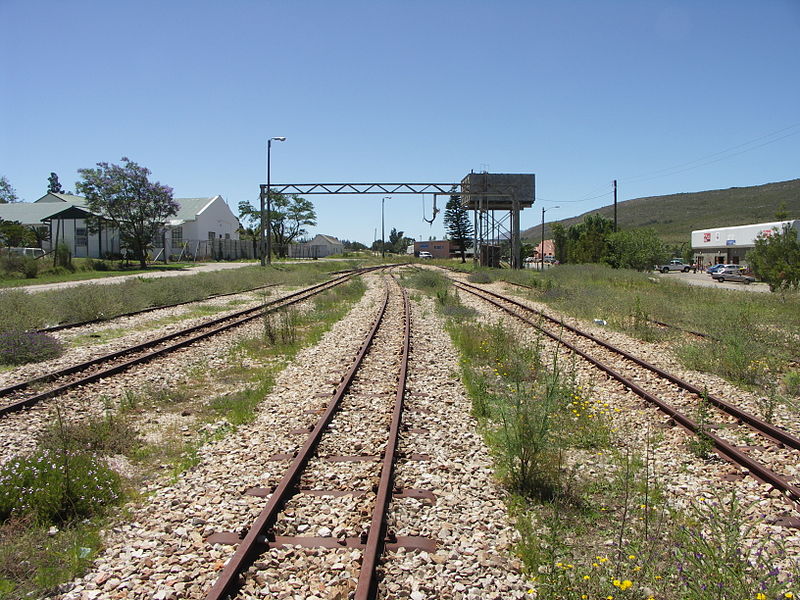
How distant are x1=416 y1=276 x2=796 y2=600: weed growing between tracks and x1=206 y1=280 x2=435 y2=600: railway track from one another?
0.92 m

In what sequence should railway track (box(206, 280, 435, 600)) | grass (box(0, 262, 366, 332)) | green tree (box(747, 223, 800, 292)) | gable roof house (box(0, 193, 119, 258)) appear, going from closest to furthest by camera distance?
railway track (box(206, 280, 435, 600)), grass (box(0, 262, 366, 332)), green tree (box(747, 223, 800, 292)), gable roof house (box(0, 193, 119, 258))

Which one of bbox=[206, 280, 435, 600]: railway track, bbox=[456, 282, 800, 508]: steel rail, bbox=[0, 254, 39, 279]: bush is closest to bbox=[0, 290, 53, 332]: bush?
bbox=[206, 280, 435, 600]: railway track

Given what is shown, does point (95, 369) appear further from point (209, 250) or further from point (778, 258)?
point (209, 250)

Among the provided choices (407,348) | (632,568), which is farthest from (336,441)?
(407,348)

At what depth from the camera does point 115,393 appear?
28.7ft

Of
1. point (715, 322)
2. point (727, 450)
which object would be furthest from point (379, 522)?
point (715, 322)

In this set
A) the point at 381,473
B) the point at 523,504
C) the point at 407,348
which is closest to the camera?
the point at 523,504

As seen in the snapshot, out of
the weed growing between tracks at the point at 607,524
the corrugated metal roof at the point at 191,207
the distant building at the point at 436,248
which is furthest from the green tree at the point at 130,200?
the distant building at the point at 436,248

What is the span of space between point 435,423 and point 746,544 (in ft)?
11.9

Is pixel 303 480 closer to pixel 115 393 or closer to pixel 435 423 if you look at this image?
pixel 435 423

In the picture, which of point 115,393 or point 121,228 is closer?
point 115,393

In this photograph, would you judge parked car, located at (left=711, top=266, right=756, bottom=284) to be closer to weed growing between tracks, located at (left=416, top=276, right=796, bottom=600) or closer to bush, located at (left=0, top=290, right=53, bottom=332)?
weed growing between tracks, located at (left=416, top=276, right=796, bottom=600)

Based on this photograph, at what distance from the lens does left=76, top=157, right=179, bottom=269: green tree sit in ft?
141

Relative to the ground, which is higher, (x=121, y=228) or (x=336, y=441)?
(x=121, y=228)
